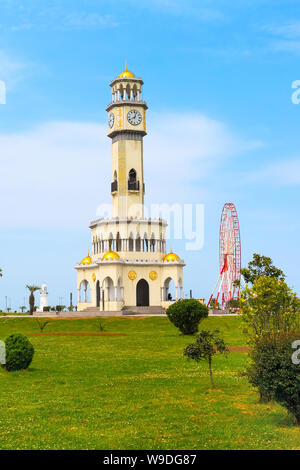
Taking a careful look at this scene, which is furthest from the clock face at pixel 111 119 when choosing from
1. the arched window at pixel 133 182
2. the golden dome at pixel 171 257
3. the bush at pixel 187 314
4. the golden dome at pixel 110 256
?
the bush at pixel 187 314

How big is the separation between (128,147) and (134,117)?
4.61m

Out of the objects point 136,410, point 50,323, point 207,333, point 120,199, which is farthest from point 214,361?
point 120,199

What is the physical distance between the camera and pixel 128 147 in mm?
82250

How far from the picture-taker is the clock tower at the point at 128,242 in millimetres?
75938

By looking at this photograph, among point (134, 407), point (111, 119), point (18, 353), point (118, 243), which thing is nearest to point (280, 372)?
point (134, 407)

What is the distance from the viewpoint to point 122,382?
2061 centimetres

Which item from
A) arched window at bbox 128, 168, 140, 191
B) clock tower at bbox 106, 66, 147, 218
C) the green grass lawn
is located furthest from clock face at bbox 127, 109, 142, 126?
the green grass lawn

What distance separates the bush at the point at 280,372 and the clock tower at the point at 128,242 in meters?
58.5

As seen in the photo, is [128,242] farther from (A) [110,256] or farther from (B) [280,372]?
(B) [280,372]

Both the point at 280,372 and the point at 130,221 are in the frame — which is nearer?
the point at 280,372

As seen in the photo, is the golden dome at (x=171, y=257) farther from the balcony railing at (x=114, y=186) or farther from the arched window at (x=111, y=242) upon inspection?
the balcony railing at (x=114, y=186)

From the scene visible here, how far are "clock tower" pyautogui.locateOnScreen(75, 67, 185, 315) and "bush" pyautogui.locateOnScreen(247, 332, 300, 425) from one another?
58.5m

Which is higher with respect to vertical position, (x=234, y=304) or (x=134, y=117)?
(x=134, y=117)

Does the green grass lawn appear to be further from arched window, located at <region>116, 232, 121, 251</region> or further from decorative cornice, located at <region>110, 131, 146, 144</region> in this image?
decorative cornice, located at <region>110, 131, 146, 144</region>
